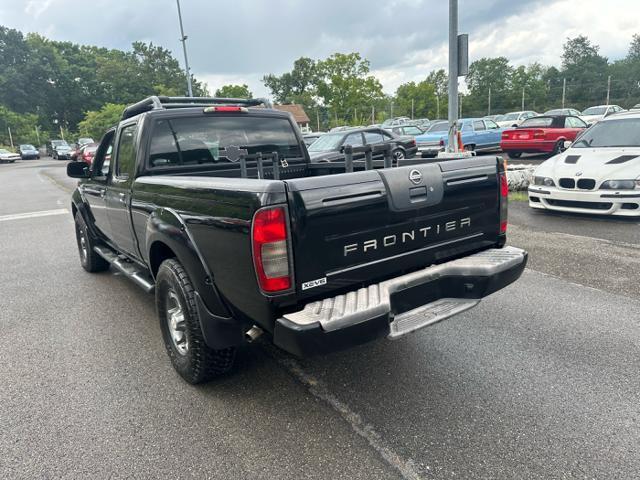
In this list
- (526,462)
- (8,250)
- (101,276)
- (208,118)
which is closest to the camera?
(526,462)

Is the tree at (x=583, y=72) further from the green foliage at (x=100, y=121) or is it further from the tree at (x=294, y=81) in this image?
the green foliage at (x=100, y=121)

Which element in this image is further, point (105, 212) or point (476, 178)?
point (105, 212)

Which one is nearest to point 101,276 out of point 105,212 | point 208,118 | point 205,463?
point 105,212

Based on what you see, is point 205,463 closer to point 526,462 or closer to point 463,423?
point 463,423

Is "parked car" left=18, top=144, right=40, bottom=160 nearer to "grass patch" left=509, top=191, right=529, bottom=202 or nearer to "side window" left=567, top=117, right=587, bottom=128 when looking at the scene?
"side window" left=567, top=117, right=587, bottom=128

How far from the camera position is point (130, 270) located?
428 cm

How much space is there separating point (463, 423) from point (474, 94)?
86451 millimetres

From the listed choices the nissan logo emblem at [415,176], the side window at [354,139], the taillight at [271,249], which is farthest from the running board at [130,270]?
the side window at [354,139]

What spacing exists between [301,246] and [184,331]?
1.34 m

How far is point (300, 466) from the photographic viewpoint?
2248 millimetres

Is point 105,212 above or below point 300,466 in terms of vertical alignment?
above

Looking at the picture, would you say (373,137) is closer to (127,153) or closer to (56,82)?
(127,153)

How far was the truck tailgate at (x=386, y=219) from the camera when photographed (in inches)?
91.2

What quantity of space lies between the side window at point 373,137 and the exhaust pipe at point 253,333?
11857 mm
